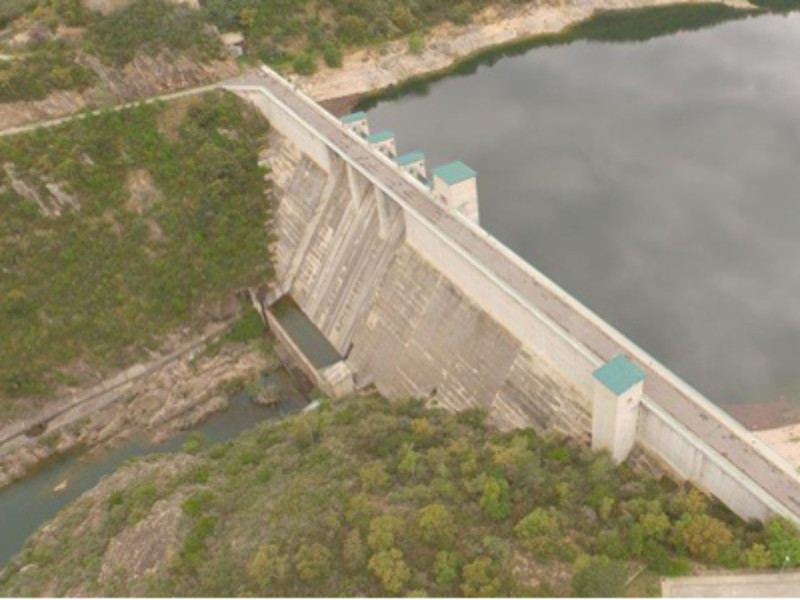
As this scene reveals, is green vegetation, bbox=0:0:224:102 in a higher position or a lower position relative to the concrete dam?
higher

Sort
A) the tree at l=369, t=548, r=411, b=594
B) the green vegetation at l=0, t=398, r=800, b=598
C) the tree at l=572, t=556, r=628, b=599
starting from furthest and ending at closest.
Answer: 1. the green vegetation at l=0, t=398, r=800, b=598
2. the tree at l=369, t=548, r=411, b=594
3. the tree at l=572, t=556, r=628, b=599

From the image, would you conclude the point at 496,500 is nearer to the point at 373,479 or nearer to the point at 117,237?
the point at 373,479

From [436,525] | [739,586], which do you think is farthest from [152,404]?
[739,586]

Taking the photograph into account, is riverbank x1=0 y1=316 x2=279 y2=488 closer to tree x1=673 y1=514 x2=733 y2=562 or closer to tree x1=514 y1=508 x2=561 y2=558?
tree x1=514 y1=508 x2=561 y2=558

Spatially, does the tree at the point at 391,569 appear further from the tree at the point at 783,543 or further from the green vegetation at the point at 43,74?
the green vegetation at the point at 43,74

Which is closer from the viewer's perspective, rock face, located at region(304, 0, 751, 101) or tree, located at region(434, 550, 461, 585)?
tree, located at region(434, 550, 461, 585)

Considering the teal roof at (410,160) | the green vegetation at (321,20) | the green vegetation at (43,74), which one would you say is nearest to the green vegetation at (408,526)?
the teal roof at (410,160)

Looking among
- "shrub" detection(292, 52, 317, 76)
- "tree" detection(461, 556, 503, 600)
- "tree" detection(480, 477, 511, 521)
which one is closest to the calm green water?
"tree" detection(480, 477, 511, 521)
